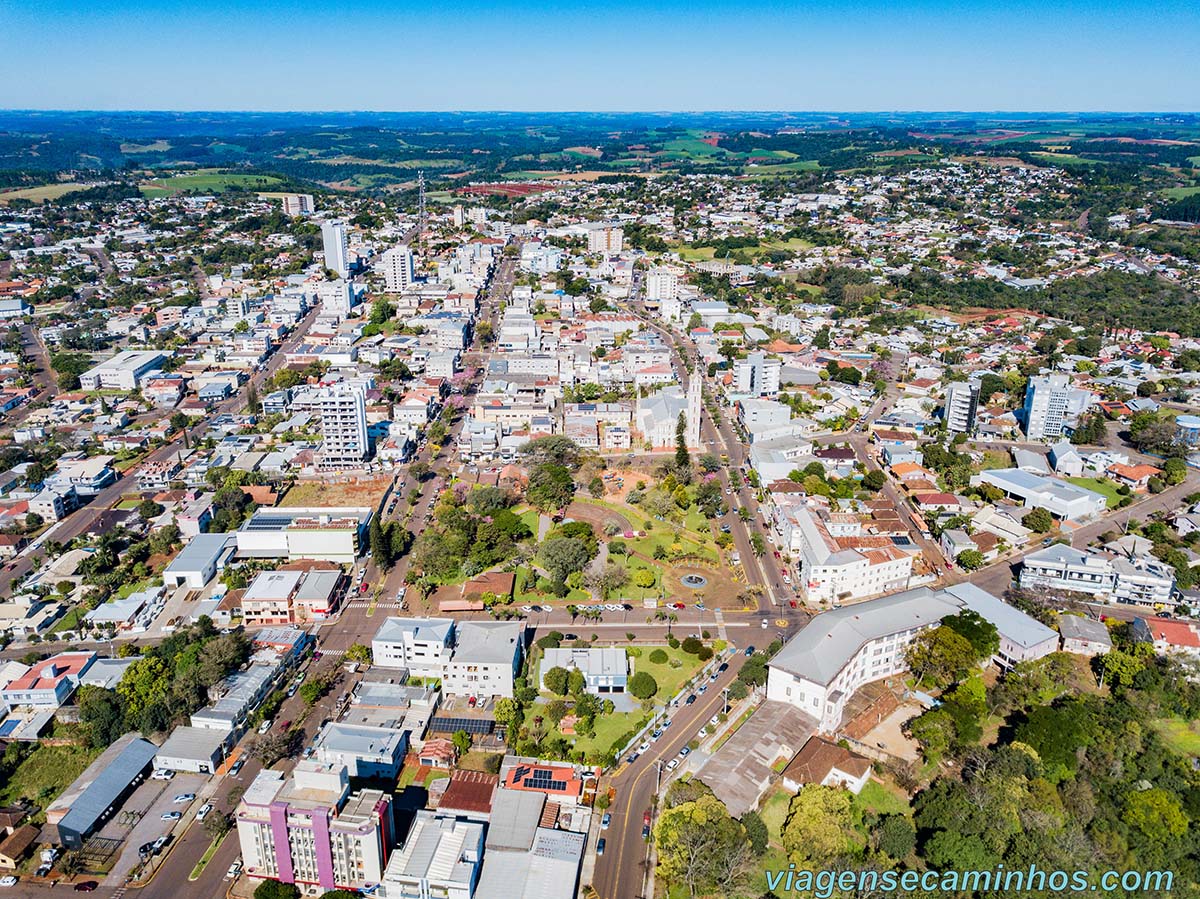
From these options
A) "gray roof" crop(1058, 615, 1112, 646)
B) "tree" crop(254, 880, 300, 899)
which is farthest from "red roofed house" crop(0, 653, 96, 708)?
"gray roof" crop(1058, 615, 1112, 646)

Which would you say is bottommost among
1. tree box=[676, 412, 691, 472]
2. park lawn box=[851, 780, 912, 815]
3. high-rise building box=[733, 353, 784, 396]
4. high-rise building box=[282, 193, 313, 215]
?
park lawn box=[851, 780, 912, 815]

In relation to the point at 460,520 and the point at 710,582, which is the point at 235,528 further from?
the point at 710,582

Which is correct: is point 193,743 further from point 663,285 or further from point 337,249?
point 337,249

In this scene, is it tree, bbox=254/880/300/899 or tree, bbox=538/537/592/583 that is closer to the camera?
tree, bbox=254/880/300/899

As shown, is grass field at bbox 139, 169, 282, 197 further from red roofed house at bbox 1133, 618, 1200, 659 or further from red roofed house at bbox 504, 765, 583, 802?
red roofed house at bbox 1133, 618, 1200, 659

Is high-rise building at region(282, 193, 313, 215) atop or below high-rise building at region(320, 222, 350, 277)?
atop

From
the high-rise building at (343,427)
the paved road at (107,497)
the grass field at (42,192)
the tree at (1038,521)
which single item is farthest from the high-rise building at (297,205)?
the tree at (1038,521)

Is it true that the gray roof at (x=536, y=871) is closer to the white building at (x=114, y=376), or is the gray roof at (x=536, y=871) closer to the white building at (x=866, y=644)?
the white building at (x=866, y=644)
